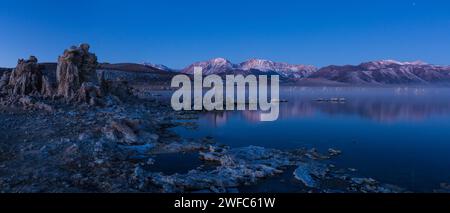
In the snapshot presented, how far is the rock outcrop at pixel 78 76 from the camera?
88.2 feet

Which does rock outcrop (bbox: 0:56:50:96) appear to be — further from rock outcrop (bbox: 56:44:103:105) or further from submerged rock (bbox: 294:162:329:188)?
submerged rock (bbox: 294:162:329:188)

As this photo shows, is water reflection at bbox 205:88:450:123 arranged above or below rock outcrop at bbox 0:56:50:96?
below

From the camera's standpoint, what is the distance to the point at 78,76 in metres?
29.0

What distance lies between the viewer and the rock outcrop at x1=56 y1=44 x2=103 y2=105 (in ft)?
88.2

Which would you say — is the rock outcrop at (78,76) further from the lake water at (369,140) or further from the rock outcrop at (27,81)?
the lake water at (369,140)

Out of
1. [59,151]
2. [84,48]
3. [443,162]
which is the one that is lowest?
[443,162]

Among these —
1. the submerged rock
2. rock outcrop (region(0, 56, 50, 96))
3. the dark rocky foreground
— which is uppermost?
rock outcrop (region(0, 56, 50, 96))

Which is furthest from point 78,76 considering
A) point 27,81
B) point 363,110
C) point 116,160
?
point 363,110

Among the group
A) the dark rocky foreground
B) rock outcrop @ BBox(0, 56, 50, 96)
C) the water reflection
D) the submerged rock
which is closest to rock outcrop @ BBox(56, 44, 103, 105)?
rock outcrop @ BBox(0, 56, 50, 96)

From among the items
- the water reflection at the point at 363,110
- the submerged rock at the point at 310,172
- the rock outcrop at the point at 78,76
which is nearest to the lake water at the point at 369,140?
the submerged rock at the point at 310,172

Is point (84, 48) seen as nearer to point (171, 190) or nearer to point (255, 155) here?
point (255, 155)
